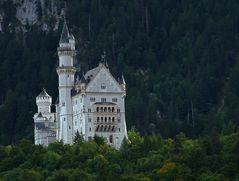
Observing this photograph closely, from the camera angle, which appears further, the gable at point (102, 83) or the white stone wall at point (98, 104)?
the gable at point (102, 83)

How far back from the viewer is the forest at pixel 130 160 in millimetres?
129875

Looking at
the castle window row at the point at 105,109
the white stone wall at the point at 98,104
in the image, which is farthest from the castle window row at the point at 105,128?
the castle window row at the point at 105,109

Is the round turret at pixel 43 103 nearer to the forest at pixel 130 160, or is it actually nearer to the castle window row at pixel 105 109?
the castle window row at pixel 105 109

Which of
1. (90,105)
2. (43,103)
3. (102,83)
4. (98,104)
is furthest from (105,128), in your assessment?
(43,103)

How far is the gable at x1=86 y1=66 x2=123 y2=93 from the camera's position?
484ft

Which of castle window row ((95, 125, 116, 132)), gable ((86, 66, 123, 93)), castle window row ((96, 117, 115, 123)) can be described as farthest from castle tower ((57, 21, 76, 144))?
castle window row ((96, 117, 115, 123))

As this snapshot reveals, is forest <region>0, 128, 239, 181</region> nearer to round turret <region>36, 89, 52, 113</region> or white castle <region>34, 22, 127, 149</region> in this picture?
white castle <region>34, 22, 127, 149</region>

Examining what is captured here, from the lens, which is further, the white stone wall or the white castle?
the white castle

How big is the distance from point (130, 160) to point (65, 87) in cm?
1537

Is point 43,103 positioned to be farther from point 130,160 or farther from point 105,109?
point 130,160

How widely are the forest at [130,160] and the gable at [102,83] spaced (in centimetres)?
614

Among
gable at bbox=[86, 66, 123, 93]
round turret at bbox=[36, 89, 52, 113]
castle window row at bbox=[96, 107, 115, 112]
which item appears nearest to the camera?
castle window row at bbox=[96, 107, 115, 112]

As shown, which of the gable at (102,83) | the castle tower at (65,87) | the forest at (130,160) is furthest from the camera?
the castle tower at (65,87)

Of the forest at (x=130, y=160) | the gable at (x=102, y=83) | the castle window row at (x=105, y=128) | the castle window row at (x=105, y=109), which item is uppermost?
the gable at (x=102, y=83)
